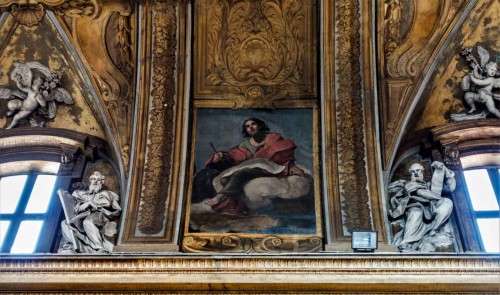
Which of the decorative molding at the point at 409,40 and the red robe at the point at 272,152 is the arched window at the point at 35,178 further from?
the decorative molding at the point at 409,40

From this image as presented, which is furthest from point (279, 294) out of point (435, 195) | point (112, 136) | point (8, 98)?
point (8, 98)

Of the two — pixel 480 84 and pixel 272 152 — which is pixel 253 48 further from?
pixel 480 84

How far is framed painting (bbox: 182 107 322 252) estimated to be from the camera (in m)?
10.7

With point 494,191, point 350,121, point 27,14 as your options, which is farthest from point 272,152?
point 27,14

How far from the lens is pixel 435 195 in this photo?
10.9m

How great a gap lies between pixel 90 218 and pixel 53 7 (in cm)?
355

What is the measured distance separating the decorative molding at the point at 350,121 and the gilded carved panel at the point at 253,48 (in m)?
0.51

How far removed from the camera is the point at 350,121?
1176 cm

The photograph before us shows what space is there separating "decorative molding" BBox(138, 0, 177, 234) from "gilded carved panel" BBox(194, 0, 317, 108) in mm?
425

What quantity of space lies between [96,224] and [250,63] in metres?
3.42

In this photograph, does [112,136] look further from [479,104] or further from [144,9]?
[479,104]

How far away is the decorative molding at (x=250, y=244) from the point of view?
10508mm

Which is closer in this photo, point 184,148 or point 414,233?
point 414,233

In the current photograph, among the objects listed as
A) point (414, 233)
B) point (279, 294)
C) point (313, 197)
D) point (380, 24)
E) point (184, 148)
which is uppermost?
point (380, 24)
